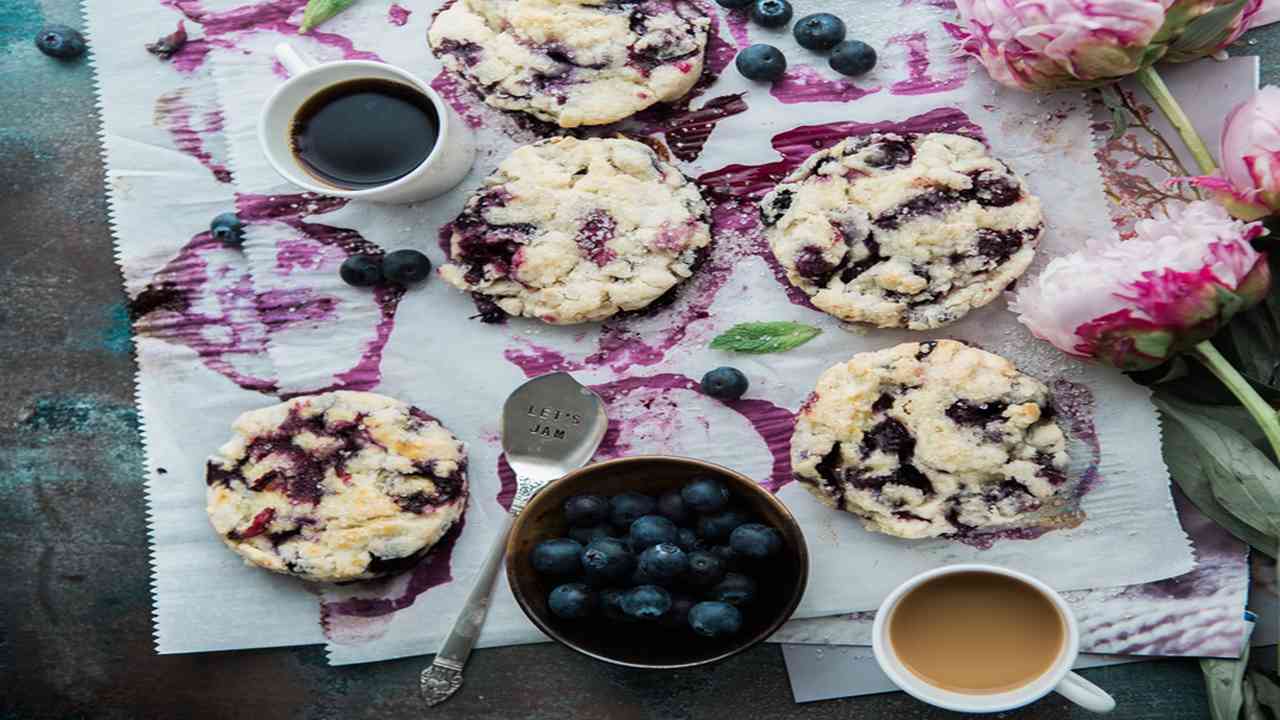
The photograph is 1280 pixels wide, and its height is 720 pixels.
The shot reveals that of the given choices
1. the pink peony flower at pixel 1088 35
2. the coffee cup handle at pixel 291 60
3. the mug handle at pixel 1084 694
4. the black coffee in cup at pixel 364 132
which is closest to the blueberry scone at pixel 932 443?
the mug handle at pixel 1084 694

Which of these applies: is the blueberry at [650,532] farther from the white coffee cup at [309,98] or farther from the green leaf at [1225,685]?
the green leaf at [1225,685]

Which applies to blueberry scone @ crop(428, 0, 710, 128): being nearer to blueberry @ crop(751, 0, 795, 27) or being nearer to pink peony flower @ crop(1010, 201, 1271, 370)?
blueberry @ crop(751, 0, 795, 27)

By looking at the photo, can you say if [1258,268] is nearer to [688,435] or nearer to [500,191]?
[688,435]

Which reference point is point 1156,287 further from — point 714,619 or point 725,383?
point 714,619

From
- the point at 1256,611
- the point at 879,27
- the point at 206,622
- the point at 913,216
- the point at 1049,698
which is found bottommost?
the point at 206,622

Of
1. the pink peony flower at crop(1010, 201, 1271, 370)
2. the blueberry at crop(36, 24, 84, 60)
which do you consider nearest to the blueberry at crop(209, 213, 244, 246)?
the blueberry at crop(36, 24, 84, 60)

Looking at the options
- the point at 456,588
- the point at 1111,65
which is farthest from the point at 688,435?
the point at 1111,65

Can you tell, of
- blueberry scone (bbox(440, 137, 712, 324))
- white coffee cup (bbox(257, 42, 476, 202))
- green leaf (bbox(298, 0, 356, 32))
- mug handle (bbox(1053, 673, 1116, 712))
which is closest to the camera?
mug handle (bbox(1053, 673, 1116, 712))
